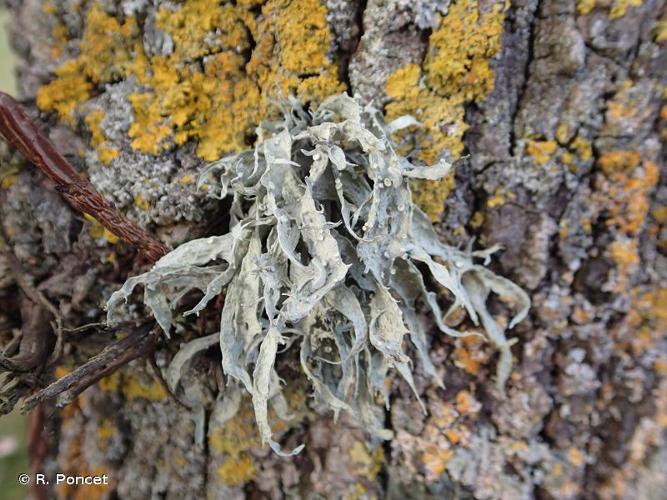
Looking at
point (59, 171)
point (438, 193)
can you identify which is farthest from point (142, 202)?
point (438, 193)

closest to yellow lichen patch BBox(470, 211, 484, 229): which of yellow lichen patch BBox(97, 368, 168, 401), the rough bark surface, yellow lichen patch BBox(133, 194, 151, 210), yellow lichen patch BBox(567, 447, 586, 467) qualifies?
the rough bark surface

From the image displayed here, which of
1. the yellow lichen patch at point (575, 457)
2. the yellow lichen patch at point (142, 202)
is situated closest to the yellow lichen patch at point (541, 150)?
the yellow lichen patch at point (575, 457)

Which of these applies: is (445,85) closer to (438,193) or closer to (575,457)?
(438,193)

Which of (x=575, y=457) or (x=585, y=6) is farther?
(x=575, y=457)

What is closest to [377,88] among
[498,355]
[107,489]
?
[498,355]

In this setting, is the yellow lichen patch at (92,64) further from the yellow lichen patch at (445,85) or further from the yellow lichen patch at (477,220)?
the yellow lichen patch at (477,220)

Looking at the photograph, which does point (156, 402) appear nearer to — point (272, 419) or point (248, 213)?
point (272, 419)

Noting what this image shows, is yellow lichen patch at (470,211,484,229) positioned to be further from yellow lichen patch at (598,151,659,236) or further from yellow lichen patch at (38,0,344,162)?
yellow lichen patch at (38,0,344,162)
